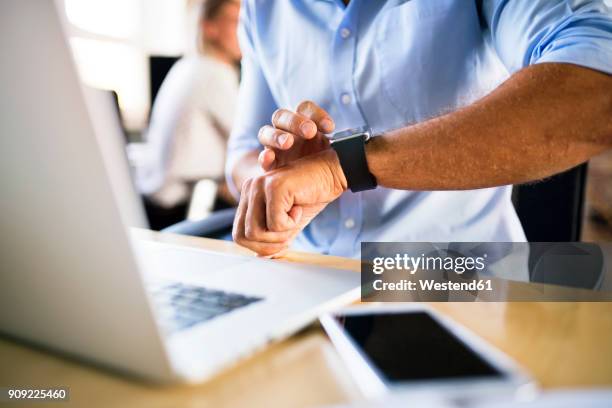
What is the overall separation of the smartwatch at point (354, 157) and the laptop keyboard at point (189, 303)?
23 cm

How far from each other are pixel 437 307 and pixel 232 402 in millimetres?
222

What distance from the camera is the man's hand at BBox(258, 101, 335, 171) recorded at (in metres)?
0.58

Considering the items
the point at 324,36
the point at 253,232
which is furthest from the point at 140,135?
the point at 253,232

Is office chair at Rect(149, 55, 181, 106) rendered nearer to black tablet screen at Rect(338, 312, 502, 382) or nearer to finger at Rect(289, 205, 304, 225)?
finger at Rect(289, 205, 304, 225)

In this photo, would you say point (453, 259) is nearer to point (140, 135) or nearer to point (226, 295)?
point (226, 295)

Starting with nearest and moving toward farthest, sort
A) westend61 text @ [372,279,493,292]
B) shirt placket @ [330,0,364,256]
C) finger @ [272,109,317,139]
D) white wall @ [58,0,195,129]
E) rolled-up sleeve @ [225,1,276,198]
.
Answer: westend61 text @ [372,279,493,292]
finger @ [272,109,317,139]
shirt placket @ [330,0,364,256]
rolled-up sleeve @ [225,1,276,198]
white wall @ [58,0,195,129]

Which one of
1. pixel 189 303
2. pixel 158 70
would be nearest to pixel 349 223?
pixel 189 303

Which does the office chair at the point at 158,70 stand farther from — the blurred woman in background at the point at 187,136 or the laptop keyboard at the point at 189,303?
the laptop keyboard at the point at 189,303

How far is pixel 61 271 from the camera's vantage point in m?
0.28

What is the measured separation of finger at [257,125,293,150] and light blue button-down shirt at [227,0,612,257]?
253mm

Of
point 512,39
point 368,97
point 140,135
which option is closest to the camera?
point 512,39

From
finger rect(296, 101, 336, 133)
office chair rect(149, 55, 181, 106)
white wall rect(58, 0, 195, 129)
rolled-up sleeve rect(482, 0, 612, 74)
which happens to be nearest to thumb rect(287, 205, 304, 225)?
finger rect(296, 101, 336, 133)

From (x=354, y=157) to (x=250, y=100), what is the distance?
50cm

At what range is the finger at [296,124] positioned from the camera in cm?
58
